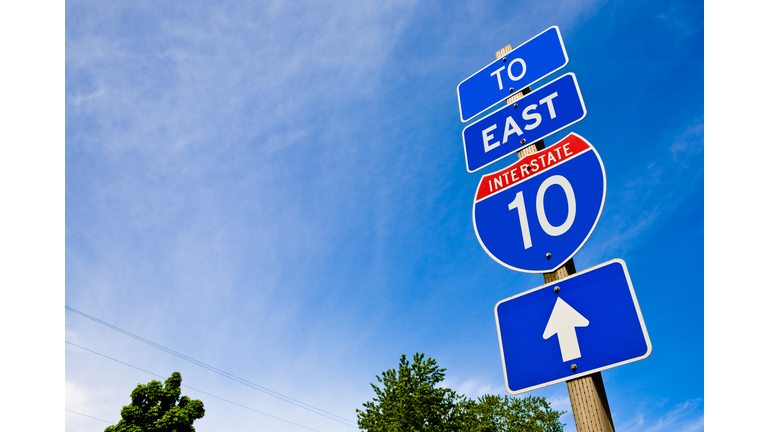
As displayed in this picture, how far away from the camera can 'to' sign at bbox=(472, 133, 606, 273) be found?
2029 millimetres

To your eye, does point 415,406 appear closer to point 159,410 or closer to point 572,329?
point 159,410

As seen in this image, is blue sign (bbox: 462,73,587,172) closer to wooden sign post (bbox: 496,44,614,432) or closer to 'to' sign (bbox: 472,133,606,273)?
'to' sign (bbox: 472,133,606,273)

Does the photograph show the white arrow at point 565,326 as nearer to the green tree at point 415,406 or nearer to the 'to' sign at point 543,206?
the 'to' sign at point 543,206

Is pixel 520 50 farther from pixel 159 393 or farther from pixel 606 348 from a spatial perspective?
pixel 159 393

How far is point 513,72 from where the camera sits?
10.4ft

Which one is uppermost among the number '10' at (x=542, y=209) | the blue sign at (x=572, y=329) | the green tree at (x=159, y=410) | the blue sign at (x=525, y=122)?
the green tree at (x=159, y=410)

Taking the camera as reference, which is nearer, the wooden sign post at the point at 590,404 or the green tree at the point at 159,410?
the wooden sign post at the point at 590,404

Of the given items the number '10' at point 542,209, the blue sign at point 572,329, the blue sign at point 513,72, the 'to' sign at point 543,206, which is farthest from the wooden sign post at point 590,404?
the blue sign at point 513,72

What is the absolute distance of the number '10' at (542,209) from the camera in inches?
81.8

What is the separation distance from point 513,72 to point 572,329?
2.22 m

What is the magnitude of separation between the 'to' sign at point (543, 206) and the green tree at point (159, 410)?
84.5 ft

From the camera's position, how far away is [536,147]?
261cm

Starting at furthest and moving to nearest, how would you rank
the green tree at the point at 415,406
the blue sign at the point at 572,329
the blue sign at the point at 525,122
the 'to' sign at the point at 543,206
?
the green tree at the point at 415,406, the blue sign at the point at 525,122, the 'to' sign at the point at 543,206, the blue sign at the point at 572,329

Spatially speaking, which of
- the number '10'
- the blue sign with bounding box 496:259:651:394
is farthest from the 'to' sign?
the blue sign with bounding box 496:259:651:394
